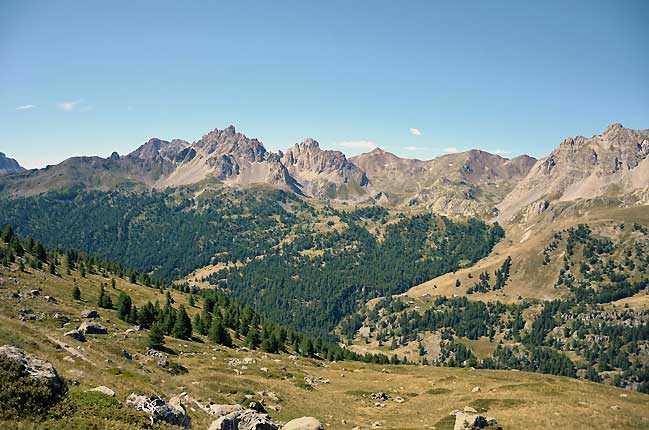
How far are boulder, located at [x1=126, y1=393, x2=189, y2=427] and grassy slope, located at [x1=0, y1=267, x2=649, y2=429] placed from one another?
7.51 feet

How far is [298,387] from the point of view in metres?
66.6

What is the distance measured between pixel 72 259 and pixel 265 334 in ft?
317

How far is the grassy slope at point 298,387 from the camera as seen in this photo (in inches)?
1411

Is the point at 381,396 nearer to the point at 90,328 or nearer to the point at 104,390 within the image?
the point at 104,390

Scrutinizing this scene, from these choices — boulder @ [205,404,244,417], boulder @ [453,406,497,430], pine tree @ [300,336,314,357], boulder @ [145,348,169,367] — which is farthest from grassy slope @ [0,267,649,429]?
pine tree @ [300,336,314,357]

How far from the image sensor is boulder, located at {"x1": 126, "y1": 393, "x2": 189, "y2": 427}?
84.0 ft

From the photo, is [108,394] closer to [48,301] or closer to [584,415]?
[584,415]

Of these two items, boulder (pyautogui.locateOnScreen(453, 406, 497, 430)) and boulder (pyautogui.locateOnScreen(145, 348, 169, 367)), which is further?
boulder (pyautogui.locateOnScreen(145, 348, 169, 367))

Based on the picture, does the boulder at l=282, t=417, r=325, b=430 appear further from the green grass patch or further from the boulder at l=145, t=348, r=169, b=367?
the green grass patch

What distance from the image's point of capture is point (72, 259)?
170750 millimetres

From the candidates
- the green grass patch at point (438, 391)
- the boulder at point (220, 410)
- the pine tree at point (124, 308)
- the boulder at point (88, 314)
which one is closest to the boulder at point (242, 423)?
the boulder at point (220, 410)

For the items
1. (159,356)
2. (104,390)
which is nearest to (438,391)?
(159,356)

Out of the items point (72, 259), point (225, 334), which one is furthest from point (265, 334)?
point (72, 259)

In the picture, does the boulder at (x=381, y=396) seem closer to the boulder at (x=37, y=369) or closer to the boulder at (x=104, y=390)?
the boulder at (x=104, y=390)
